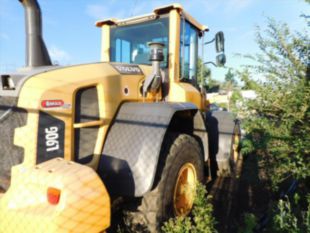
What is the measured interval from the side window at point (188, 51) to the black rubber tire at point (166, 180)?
133 centimetres

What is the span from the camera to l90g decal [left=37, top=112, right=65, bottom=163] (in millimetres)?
2277

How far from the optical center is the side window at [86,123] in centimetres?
256

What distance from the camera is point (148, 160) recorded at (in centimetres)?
252

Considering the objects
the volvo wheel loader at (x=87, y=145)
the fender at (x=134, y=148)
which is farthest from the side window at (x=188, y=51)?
the fender at (x=134, y=148)

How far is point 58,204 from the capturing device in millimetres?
1809

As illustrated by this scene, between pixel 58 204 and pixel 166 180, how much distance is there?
3.87 ft

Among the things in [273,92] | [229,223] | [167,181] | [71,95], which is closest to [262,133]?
[273,92]

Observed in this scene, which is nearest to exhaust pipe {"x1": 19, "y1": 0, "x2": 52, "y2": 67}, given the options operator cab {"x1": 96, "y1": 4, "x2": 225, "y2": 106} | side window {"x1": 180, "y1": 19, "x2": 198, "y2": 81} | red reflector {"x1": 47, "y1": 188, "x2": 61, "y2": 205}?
red reflector {"x1": 47, "y1": 188, "x2": 61, "y2": 205}

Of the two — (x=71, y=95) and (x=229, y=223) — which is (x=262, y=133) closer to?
(x=229, y=223)

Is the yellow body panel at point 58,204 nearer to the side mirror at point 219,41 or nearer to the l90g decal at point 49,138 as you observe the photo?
the l90g decal at point 49,138

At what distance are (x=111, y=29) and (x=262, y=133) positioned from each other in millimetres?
2642

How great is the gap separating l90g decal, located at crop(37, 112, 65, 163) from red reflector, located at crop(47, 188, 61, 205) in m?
0.50

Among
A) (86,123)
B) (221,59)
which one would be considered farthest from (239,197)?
(86,123)

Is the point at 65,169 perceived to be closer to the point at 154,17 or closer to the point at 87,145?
the point at 87,145
